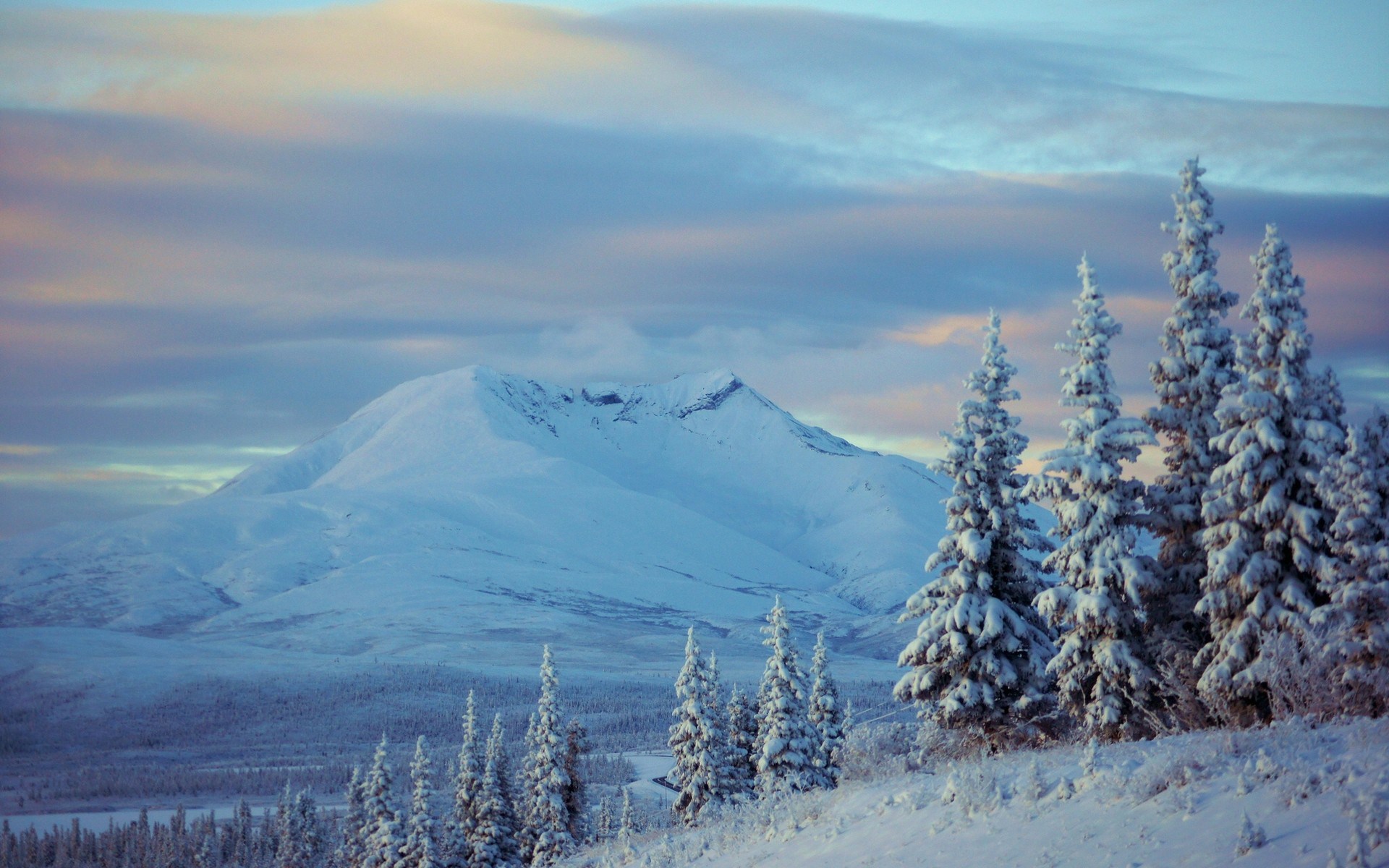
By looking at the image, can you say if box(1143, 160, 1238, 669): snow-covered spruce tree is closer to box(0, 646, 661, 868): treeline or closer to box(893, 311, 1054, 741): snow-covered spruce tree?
box(893, 311, 1054, 741): snow-covered spruce tree

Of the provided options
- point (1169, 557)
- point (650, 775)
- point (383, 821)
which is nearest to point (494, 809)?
point (383, 821)

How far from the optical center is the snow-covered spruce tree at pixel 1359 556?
74.2 feet

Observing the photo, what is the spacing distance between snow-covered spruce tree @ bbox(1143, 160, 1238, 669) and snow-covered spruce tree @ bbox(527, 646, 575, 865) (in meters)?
25.7

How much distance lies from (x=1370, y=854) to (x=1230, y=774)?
316cm

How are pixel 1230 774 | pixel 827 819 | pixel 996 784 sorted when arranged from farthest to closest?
1. pixel 827 819
2. pixel 996 784
3. pixel 1230 774

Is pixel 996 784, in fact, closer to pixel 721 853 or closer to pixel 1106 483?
pixel 721 853

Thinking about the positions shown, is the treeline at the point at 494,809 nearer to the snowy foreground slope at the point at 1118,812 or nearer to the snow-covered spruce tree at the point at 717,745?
the snow-covered spruce tree at the point at 717,745

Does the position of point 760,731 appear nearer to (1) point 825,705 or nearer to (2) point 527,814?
(1) point 825,705

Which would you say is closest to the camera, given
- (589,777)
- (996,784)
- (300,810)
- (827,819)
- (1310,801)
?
(1310,801)

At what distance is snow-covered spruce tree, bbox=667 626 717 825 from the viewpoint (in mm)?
45188

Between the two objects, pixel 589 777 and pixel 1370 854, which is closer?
pixel 1370 854

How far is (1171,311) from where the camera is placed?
1207 inches

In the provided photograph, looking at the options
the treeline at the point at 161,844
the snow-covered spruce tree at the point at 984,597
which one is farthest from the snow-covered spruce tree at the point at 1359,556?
the treeline at the point at 161,844

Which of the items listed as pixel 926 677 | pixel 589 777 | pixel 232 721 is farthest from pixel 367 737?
pixel 926 677
